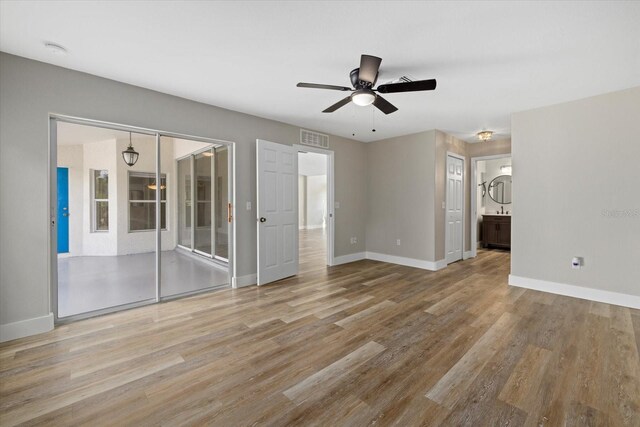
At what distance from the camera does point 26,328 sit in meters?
2.61

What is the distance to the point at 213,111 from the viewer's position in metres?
3.89

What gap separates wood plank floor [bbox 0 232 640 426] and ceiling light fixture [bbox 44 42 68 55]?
2605 mm

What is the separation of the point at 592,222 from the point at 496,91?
6.96 ft

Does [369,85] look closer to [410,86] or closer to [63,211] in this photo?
[410,86]

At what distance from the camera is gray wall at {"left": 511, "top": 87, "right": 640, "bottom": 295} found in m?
3.34

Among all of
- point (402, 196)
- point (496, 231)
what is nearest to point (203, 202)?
point (402, 196)

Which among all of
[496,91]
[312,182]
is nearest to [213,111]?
[496,91]

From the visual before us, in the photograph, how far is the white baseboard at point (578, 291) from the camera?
3.32m

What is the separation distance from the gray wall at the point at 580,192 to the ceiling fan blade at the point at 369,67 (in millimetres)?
3059

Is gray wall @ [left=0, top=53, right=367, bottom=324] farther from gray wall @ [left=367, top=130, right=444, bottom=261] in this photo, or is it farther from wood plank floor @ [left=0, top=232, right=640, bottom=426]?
gray wall @ [left=367, top=130, right=444, bottom=261]

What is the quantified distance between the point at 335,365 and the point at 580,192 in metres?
3.93

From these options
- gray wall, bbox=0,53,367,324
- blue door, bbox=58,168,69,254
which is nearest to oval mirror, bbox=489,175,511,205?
gray wall, bbox=0,53,367,324

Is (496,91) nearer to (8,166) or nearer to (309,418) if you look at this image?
(309,418)

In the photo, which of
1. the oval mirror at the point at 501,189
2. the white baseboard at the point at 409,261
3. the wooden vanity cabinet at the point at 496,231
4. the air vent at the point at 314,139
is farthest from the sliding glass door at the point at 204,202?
the oval mirror at the point at 501,189
